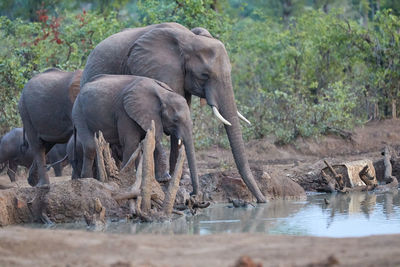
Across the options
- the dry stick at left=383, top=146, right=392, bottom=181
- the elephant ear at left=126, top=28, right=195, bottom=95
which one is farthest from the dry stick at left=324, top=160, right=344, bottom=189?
the elephant ear at left=126, top=28, right=195, bottom=95

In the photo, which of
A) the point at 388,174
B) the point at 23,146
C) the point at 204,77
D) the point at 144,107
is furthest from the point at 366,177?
the point at 23,146

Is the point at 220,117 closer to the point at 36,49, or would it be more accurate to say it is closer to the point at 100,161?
the point at 100,161

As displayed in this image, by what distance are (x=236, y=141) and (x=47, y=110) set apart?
3583 millimetres

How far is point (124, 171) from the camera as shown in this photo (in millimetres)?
10109

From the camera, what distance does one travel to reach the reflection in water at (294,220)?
27.6 ft

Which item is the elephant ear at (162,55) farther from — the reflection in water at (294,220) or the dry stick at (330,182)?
the dry stick at (330,182)

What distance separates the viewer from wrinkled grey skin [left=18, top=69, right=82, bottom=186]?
42.9 ft

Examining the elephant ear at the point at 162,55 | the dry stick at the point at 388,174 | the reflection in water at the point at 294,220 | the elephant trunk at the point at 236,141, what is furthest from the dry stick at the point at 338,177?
the elephant ear at the point at 162,55

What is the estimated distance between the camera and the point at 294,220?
921 centimetres

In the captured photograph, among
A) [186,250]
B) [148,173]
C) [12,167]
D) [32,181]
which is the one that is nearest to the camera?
[186,250]

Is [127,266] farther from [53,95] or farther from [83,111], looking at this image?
[53,95]

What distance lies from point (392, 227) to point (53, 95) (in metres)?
6.55

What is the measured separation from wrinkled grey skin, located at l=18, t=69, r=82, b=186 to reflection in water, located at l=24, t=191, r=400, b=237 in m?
3.34

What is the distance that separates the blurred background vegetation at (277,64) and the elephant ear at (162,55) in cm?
481
